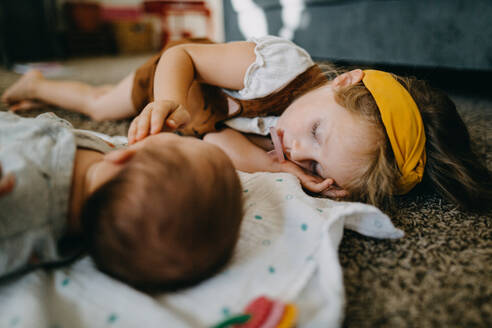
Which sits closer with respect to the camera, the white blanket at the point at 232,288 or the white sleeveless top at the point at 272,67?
the white blanket at the point at 232,288

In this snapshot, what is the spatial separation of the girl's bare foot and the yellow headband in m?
1.14

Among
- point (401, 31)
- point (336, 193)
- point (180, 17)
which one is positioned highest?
point (180, 17)

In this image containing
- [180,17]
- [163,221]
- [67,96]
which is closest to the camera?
[163,221]

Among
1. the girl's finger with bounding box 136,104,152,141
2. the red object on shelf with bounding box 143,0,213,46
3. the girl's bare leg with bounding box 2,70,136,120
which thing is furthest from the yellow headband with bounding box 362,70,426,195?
the red object on shelf with bounding box 143,0,213,46

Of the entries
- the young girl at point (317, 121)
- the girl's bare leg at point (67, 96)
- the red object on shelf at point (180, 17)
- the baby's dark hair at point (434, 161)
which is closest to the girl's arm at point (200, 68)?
the young girl at point (317, 121)

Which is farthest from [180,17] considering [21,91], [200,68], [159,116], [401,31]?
[159,116]

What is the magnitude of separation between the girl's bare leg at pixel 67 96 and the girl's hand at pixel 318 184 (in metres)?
0.64

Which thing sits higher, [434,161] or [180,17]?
[180,17]

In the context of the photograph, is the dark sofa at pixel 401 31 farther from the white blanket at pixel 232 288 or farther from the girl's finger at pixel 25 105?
the girl's finger at pixel 25 105

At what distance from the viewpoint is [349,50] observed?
142cm

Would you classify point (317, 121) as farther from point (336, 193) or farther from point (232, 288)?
point (232, 288)

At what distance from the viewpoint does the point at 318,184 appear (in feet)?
2.03

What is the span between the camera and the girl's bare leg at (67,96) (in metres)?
1.06

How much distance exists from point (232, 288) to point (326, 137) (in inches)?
13.6
